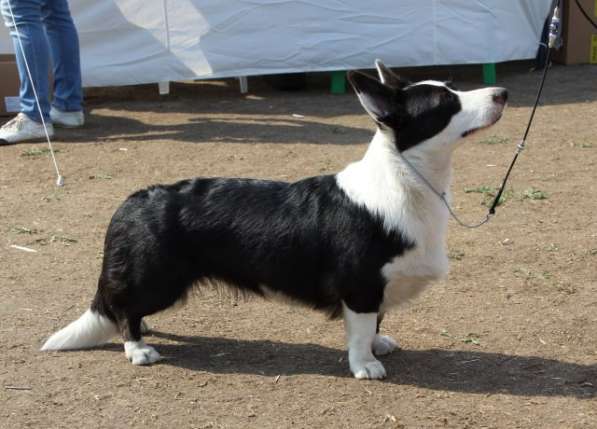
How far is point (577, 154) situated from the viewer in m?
6.46

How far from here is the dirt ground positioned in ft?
10.5

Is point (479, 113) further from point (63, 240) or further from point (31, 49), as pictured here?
point (31, 49)

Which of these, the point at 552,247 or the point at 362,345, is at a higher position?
the point at 362,345

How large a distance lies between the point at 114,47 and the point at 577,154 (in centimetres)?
425

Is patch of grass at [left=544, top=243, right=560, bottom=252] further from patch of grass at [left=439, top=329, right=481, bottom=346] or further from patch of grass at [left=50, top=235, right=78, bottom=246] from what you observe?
patch of grass at [left=50, top=235, right=78, bottom=246]

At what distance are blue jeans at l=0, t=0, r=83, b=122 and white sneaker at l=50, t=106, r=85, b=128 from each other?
42 millimetres

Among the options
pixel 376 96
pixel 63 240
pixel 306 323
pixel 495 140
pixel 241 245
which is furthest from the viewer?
pixel 495 140

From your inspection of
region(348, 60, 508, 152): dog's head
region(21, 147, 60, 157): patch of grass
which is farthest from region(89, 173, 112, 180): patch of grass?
region(348, 60, 508, 152): dog's head

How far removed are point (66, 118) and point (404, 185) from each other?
4762mm

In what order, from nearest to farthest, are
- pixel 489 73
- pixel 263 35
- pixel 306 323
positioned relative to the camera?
1. pixel 306 323
2. pixel 263 35
3. pixel 489 73

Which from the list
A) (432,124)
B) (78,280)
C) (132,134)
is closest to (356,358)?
(432,124)

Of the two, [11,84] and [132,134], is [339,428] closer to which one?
[132,134]

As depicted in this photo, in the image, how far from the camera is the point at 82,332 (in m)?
3.65

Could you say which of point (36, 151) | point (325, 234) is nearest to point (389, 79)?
point (325, 234)
